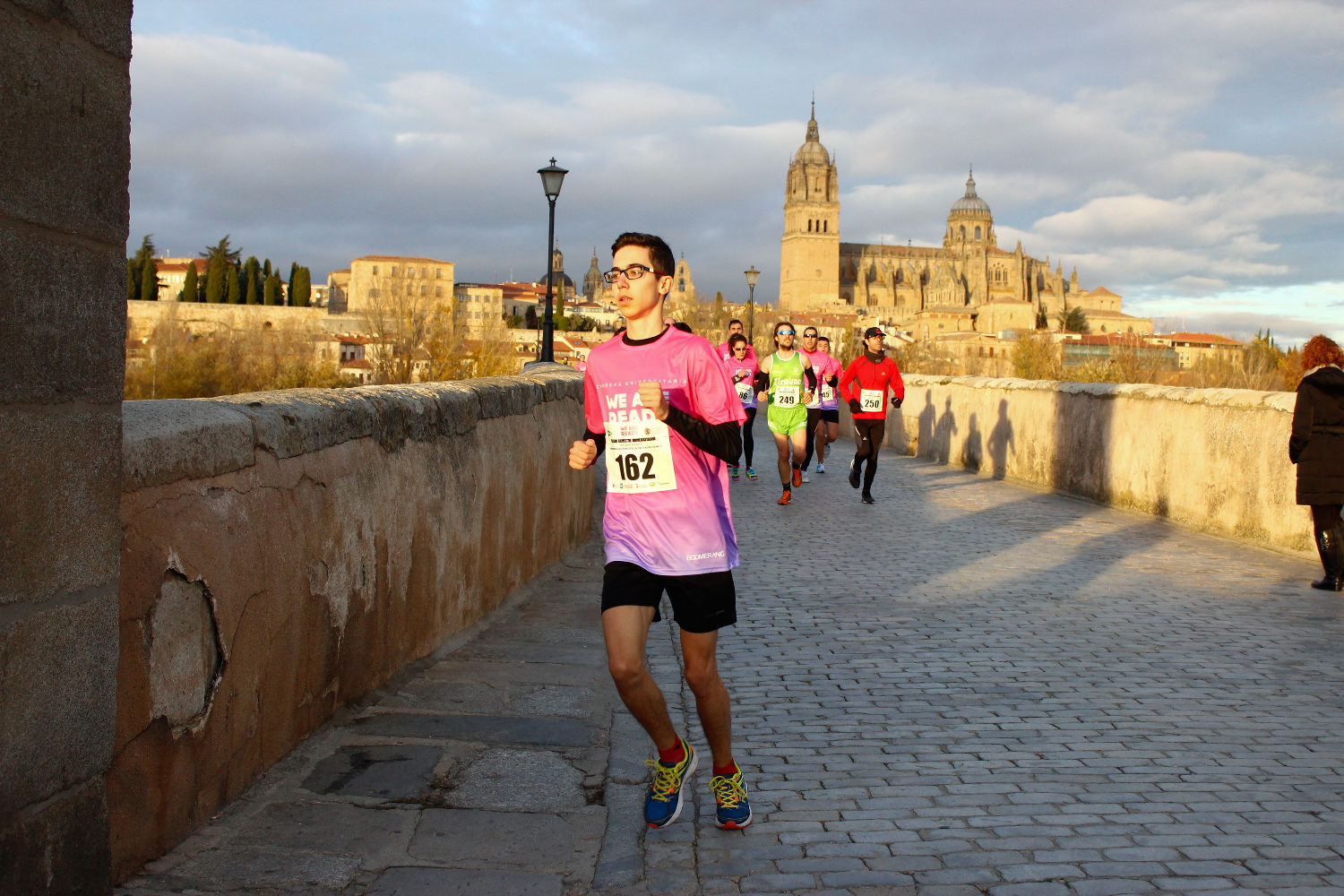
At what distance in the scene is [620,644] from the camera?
12.4ft

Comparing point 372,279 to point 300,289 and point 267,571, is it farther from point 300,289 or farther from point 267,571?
point 267,571

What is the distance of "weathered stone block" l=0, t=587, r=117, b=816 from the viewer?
101 inches

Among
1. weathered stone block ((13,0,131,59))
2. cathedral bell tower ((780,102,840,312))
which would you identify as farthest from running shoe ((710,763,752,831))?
cathedral bell tower ((780,102,840,312))

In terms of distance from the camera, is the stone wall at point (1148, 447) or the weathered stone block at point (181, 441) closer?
the weathered stone block at point (181, 441)

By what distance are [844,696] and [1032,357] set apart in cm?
3117

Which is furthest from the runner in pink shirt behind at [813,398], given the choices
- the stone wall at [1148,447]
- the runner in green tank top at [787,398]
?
the stone wall at [1148,447]

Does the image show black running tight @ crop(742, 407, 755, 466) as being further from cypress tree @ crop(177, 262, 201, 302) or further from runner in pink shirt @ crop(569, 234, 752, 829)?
cypress tree @ crop(177, 262, 201, 302)

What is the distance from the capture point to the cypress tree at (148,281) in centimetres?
12719

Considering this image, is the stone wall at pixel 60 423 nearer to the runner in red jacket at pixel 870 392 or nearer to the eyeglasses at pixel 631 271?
the eyeglasses at pixel 631 271

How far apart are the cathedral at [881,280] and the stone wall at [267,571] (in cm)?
15910

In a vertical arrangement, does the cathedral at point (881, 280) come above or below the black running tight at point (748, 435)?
above

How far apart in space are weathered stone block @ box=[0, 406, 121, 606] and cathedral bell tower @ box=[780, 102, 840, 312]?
586ft

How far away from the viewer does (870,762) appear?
4.56 meters

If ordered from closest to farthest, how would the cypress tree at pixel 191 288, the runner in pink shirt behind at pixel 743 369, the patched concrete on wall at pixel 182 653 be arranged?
the patched concrete on wall at pixel 182 653 → the runner in pink shirt behind at pixel 743 369 → the cypress tree at pixel 191 288
